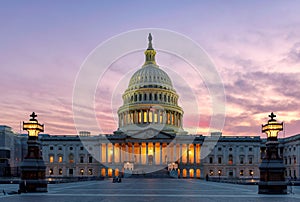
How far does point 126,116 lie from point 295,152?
6060 centimetres

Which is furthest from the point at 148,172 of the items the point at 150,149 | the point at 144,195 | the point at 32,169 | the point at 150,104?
the point at 144,195

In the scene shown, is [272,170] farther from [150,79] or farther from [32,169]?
[150,79]

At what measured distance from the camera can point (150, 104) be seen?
152500 mm

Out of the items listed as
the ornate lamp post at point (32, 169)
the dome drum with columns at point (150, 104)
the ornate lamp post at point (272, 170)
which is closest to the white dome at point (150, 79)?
the dome drum with columns at point (150, 104)

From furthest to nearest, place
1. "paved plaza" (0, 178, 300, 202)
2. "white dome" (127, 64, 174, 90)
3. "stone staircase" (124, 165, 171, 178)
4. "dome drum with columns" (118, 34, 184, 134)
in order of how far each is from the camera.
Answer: "white dome" (127, 64, 174, 90), "dome drum with columns" (118, 34, 184, 134), "stone staircase" (124, 165, 171, 178), "paved plaza" (0, 178, 300, 202)

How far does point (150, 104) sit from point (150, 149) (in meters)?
19.4

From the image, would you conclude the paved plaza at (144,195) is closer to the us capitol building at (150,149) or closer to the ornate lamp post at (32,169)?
the ornate lamp post at (32,169)

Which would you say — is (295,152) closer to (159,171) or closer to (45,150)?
(159,171)

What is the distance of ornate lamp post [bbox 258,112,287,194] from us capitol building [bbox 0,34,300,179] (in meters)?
84.6

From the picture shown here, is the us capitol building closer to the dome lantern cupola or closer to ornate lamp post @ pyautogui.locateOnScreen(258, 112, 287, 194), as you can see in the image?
the dome lantern cupola

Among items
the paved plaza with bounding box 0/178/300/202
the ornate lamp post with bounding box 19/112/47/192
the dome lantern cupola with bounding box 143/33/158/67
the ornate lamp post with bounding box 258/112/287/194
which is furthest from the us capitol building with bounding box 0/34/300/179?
the ornate lamp post with bounding box 258/112/287/194

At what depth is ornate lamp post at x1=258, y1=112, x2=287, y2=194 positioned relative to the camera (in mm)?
40094

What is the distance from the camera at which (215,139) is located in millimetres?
143000

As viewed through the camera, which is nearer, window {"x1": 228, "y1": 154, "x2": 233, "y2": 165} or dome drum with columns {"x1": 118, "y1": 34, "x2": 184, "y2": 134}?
window {"x1": 228, "y1": 154, "x2": 233, "y2": 165}
